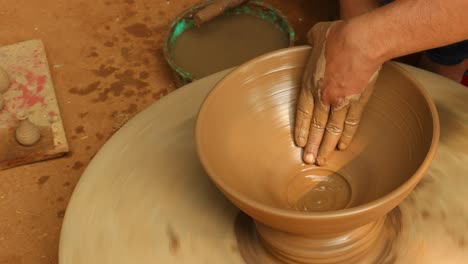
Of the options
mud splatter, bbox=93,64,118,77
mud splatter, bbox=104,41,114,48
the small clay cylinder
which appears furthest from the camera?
→ mud splatter, bbox=104,41,114,48

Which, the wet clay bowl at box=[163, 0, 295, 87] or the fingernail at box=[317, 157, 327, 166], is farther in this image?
the wet clay bowl at box=[163, 0, 295, 87]

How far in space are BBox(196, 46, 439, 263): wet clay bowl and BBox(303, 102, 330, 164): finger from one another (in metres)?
0.02

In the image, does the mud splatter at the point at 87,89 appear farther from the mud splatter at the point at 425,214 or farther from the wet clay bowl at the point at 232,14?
the mud splatter at the point at 425,214

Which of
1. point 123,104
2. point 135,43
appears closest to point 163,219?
point 123,104

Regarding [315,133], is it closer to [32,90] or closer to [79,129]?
[79,129]

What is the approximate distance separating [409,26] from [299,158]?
1.25 ft

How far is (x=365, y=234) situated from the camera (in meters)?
1.07

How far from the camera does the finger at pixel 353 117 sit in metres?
A: 1.19

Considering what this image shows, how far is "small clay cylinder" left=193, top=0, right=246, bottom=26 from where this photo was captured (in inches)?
87.2

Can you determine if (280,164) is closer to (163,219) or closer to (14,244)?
(163,219)

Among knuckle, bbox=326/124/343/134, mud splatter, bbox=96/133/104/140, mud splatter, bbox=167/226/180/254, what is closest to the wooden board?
mud splatter, bbox=96/133/104/140

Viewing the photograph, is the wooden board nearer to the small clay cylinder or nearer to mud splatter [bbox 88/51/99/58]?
mud splatter [bbox 88/51/99/58]

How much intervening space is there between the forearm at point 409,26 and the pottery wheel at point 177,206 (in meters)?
0.24

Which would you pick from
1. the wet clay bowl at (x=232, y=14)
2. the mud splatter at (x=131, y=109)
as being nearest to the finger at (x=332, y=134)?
the wet clay bowl at (x=232, y=14)
